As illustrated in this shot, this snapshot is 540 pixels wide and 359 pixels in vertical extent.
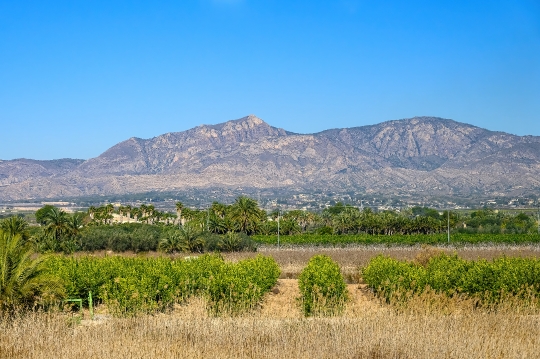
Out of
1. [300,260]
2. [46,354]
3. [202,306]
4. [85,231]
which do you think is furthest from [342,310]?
[85,231]

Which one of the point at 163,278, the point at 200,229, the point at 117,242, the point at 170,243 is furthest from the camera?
the point at 200,229

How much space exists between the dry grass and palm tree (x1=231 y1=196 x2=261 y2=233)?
57959 mm

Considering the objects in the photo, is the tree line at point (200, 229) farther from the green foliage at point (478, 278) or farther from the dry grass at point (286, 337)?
the green foliage at point (478, 278)

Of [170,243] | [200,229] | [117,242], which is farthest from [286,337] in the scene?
[200,229]

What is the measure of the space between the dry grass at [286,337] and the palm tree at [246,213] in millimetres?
57959

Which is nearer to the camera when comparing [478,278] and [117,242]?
[478,278]

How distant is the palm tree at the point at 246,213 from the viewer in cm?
7094

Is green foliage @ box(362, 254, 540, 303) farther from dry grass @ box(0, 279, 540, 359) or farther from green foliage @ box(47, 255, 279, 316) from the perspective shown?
dry grass @ box(0, 279, 540, 359)

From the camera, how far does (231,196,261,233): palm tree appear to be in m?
70.9

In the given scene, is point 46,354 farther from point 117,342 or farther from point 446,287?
point 446,287

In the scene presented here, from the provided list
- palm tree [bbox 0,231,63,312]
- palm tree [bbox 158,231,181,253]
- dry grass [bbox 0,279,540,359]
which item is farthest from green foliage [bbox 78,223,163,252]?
dry grass [bbox 0,279,540,359]

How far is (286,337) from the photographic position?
36.8 ft

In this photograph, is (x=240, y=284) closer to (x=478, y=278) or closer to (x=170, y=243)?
(x=478, y=278)

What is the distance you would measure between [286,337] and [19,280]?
7220mm
